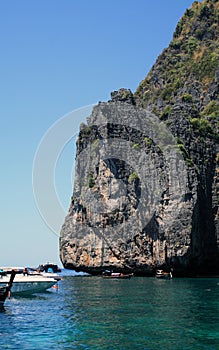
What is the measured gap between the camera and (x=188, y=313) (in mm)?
39906

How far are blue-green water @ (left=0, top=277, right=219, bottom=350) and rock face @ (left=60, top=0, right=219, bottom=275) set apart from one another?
1722 inches

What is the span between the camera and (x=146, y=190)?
10356 cm

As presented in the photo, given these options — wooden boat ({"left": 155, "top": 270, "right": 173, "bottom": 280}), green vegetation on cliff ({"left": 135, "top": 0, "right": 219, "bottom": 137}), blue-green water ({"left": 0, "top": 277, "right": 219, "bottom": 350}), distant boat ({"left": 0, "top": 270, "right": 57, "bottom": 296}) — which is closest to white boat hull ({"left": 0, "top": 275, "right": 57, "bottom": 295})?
distant boat ({"left": 0, "top": 270, "right": 57, "bottom": 296})

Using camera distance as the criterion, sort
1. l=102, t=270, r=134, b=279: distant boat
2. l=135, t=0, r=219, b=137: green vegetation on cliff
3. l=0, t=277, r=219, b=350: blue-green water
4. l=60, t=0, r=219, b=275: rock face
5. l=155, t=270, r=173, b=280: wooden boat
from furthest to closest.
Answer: l=135, t=0, r=219, b=137: green vegetation on cliff, l=60, t=0, r=219, b=275: rock face, l=102, t=270, r=134, b=279: distant boat, l=155, t=270, r=173, b=280: wooden boat, l=0, t=277, r=219, b=350: blue-green water

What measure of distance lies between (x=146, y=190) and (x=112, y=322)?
6943 centimetres

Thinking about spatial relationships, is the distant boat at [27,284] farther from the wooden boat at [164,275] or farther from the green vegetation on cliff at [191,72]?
the green vegetation on cliff at [191,72]

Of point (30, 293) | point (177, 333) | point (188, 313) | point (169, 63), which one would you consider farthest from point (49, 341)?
point (169, 63)

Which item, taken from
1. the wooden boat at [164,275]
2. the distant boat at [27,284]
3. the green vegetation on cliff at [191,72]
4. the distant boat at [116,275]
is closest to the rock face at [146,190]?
the green vegetation on cliff at [191,72]

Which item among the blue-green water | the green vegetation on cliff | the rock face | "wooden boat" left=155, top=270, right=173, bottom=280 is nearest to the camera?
the blue-green water

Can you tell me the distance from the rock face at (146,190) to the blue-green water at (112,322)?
143 ft

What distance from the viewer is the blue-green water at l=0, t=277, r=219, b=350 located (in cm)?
2797

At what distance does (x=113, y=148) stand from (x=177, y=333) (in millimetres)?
81165

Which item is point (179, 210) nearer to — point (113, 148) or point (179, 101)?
point (113, 148)

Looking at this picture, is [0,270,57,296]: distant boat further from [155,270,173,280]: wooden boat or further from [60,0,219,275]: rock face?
[60,0,219,275]: rock face
